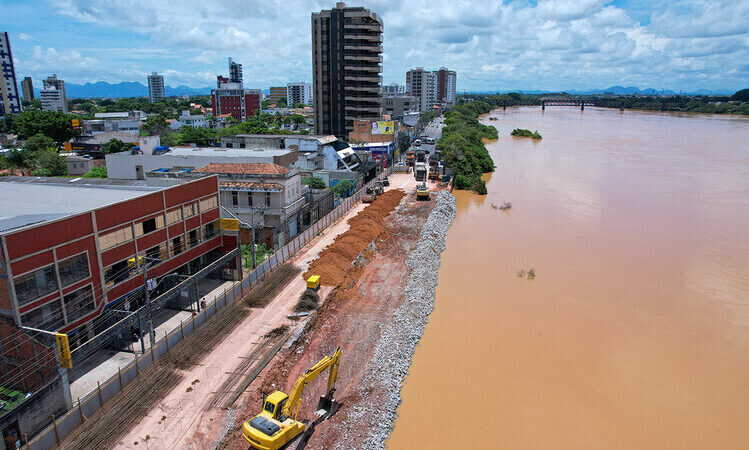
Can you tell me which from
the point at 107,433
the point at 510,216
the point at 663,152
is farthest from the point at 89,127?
the point at 663,152

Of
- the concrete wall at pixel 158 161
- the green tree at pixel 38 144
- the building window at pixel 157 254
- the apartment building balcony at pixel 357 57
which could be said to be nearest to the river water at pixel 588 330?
the building window at pixel 157 254

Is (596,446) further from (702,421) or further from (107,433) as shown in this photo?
(107,433)

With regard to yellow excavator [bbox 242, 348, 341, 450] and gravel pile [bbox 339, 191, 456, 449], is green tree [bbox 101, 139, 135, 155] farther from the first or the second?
yellow excavator [bbox 242, 348, 341, 450]

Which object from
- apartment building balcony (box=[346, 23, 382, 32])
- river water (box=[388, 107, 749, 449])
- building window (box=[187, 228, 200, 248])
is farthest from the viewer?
apartment building balcony (box=[346, 23, 382, 32])

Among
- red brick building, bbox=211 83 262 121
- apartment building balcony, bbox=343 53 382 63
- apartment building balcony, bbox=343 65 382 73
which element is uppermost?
apartment building balcony, bbox=343 53 382 63

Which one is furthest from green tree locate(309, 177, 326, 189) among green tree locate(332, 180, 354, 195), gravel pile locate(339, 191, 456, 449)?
gravel pile locate(339, 191, 456, 449)
